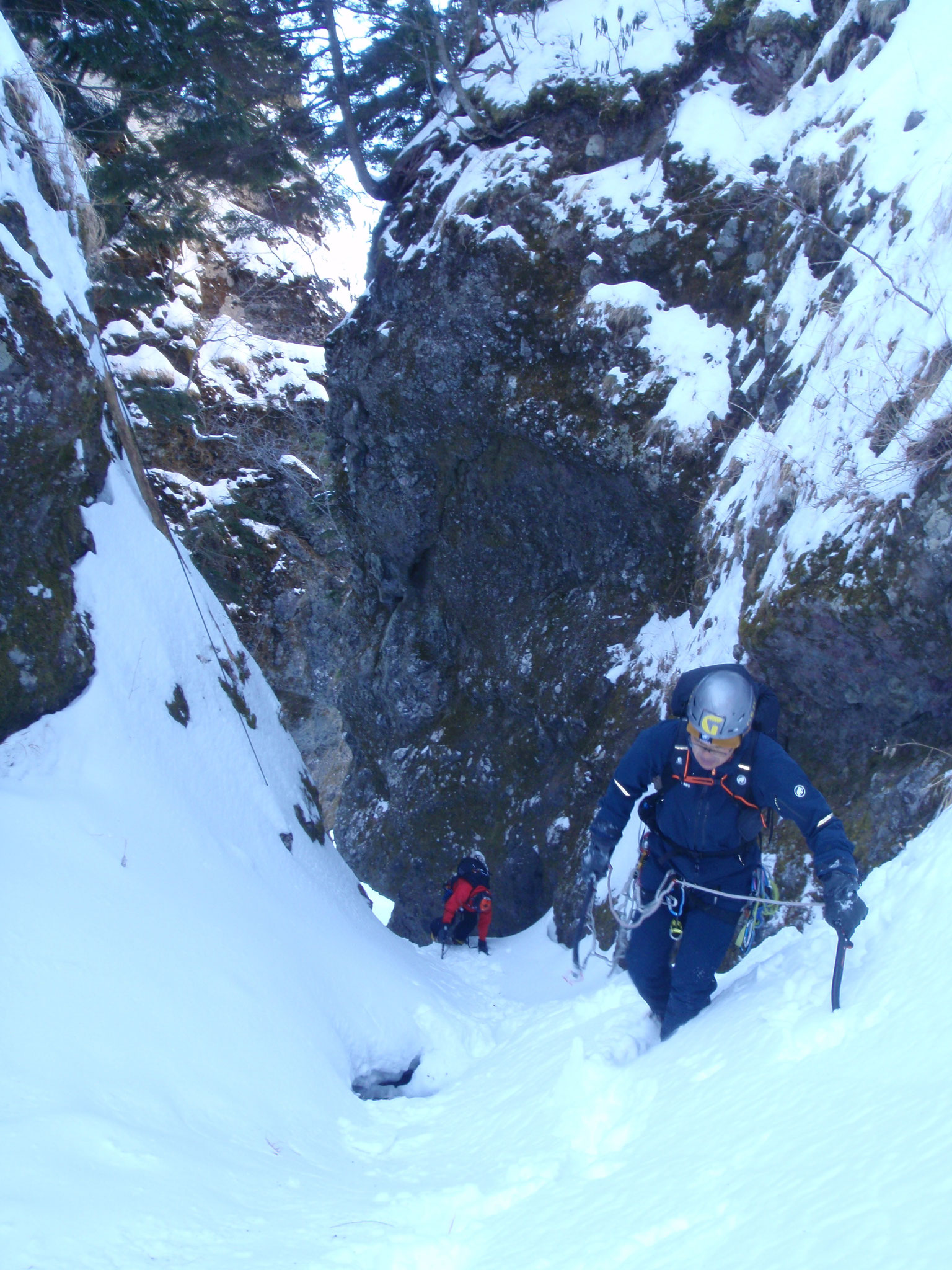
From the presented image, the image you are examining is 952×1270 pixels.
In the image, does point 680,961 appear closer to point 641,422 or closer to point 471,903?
point 471,903

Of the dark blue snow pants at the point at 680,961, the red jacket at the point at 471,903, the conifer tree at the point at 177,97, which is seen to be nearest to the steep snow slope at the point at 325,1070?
the dark blue snow pants at the point at 680,961

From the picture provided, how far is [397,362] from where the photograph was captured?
12016 millimetres

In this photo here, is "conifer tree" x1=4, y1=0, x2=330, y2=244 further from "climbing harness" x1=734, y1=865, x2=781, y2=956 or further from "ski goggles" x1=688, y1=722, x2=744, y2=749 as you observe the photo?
"climbing harness" x1=734, y1=865, x2=781, y2=956

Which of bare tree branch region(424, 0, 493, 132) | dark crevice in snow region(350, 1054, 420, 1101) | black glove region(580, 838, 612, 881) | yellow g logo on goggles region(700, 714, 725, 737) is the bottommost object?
dark crevice in snow region(350, 1054, 420, 1101)

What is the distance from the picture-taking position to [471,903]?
10391mm

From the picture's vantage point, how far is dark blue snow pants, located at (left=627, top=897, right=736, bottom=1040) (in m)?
3.97

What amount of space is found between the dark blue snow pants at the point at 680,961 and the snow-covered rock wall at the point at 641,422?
1.56m

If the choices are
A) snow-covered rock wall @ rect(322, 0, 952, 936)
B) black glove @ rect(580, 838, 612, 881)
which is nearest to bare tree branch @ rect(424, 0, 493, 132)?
snow-covered rock wall @ rect(322, 0, 952, 936)

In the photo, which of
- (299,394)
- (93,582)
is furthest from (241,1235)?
(299,394)

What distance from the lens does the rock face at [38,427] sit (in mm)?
5164

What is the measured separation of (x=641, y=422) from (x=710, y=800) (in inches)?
258

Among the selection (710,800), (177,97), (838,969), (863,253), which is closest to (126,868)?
(710,800)

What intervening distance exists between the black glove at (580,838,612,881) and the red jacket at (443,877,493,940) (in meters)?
6.50

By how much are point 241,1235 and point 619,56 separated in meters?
12.5
